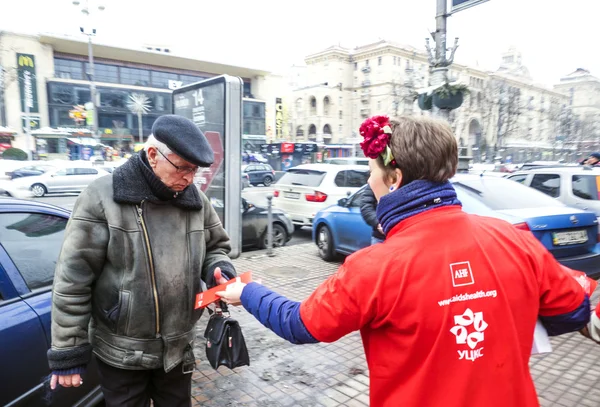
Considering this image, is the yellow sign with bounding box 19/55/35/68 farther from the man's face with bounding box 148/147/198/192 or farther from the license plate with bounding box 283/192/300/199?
the man's face with bounding box 148/147/198/192

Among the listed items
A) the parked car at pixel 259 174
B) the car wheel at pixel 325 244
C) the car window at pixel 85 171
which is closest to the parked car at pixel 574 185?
the car wheel at pixel 325 244

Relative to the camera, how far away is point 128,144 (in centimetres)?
5719

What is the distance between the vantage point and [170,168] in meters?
2.05

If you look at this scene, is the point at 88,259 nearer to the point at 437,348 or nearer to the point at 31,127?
the point at 437,348

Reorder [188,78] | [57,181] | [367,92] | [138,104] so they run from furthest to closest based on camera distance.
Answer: [367,92] → [188,78] → [138,104] → [57,181]

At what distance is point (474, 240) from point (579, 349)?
408cm

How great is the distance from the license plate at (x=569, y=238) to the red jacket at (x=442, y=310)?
4.28 metres

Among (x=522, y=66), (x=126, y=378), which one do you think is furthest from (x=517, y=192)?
(x=522, y=66)

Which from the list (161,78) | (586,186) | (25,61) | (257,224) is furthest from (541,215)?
(161,78)

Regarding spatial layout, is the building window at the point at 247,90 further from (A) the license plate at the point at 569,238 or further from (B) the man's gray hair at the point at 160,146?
(B) the man's gray hair at the point at 160,146

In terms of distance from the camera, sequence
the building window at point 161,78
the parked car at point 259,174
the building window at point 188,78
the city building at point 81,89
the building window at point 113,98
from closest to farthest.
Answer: the parked car at point 259,174, the city building at point 81,89, the building window at point 113,98, the building window at point 161,78, the building window at point 188,78

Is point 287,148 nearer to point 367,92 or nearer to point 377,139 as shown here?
point 377,139

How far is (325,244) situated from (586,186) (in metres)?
4.93

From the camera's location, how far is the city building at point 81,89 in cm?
4926
